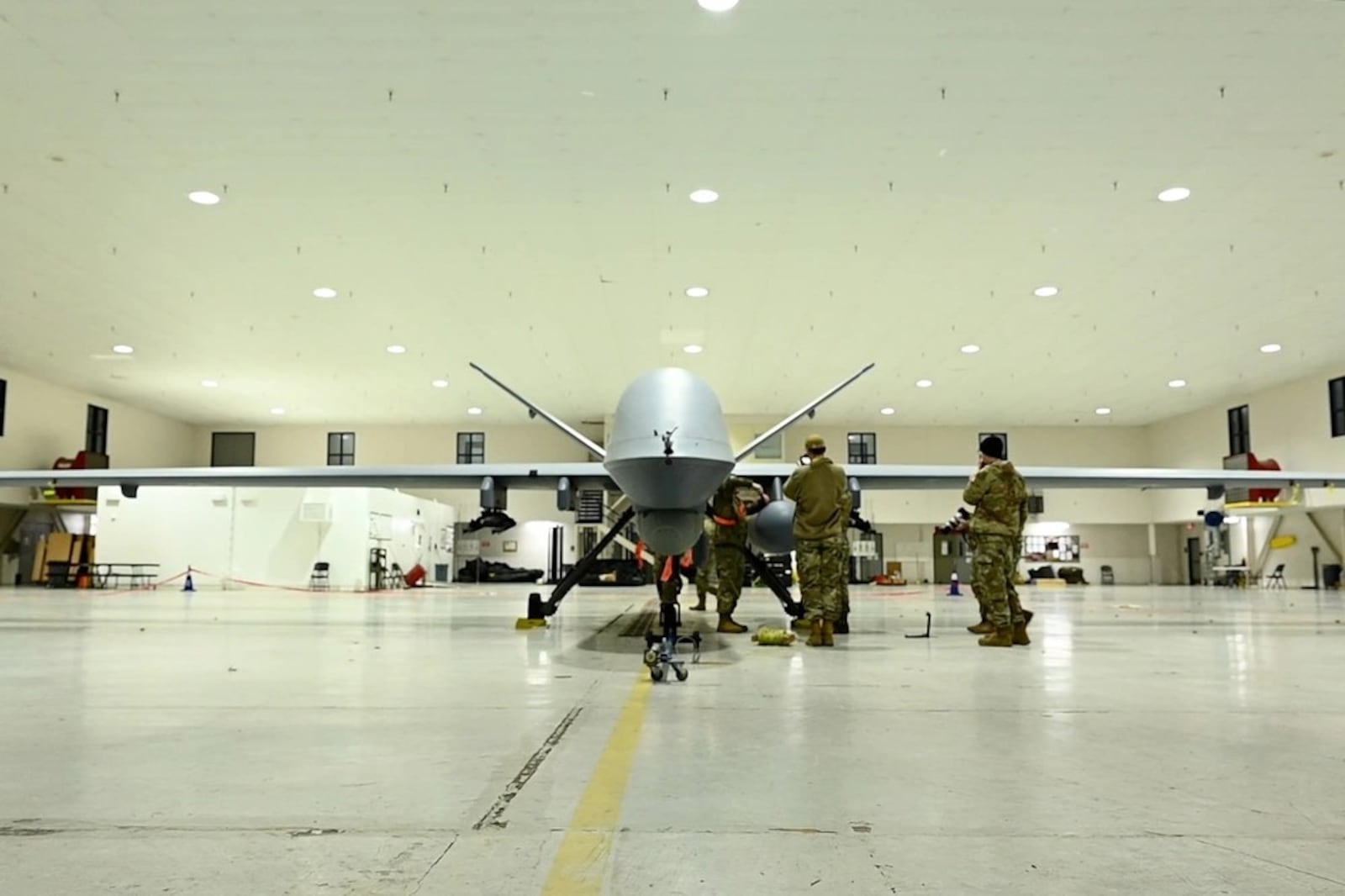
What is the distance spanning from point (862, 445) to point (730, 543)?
26482 millimetres

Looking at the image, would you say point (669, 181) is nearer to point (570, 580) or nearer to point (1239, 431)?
point (570, 580)

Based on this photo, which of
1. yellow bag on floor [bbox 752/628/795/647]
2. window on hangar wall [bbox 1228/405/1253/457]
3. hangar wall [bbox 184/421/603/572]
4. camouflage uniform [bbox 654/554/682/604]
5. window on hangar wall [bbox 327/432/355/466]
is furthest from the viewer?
window on hangar wall [bbox 327/432/355/466]

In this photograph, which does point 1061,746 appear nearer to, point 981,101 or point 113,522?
point 981,101

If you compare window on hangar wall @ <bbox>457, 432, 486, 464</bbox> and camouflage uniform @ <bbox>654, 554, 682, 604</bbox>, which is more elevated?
window on hangar wall @ <bbox>457, 432, 486, 464</bbox>

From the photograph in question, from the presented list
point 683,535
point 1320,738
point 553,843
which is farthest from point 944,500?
point 553,843

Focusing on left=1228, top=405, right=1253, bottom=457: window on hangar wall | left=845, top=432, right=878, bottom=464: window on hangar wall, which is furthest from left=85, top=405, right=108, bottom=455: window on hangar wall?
left=1228, top=405, right=1253, bottom=457: window on hangar wall

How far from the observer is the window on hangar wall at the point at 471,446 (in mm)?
35281

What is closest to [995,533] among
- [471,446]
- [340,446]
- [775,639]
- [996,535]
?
[996,535]

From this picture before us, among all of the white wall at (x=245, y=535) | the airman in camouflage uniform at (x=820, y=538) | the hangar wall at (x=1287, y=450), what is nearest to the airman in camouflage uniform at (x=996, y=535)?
the airman in camouflage uniform at (x=820, y=538)

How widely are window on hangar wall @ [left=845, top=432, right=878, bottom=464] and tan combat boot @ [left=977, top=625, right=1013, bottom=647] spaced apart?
27372 millimetres

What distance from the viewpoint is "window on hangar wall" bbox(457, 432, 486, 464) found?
116ft

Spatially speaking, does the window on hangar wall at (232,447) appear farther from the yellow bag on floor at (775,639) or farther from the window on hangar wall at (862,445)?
the yellow bag on floor at (775,639)

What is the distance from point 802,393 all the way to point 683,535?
70.8ft

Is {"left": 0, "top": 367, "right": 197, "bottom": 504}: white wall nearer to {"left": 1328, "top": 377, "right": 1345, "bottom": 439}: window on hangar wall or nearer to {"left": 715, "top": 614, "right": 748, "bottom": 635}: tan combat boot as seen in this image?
{"left": 1328, "top": 377, "right": 1345, "bottom": 439}: window on hangar wall
